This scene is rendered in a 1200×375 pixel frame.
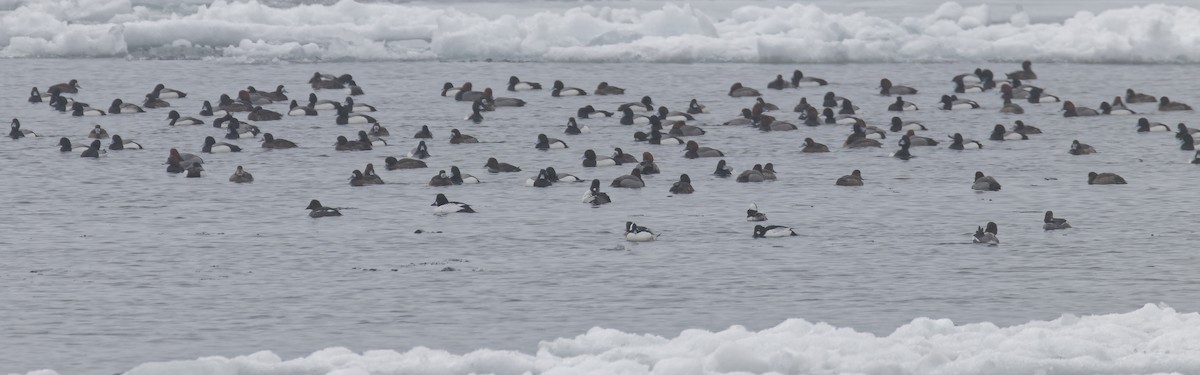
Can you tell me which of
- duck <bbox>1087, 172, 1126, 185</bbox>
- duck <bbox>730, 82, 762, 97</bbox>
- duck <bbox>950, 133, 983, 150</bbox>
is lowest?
duck <bbox>730, 82, 762, 97</bbox>

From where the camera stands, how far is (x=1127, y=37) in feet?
178

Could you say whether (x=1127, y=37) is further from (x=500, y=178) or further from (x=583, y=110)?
(x=500, y=178)

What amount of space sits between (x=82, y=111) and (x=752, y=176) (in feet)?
59.0

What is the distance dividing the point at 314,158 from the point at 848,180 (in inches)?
416

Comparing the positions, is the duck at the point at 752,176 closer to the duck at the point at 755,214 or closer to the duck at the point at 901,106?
the duck at the point at 755,214

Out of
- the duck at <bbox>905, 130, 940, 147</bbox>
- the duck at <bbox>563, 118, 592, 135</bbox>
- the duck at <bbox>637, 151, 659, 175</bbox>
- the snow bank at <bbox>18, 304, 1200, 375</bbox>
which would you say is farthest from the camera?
the duck at <bbox>563, 118, 592, 135</bbox>

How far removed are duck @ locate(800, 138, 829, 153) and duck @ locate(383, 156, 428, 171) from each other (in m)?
7.51

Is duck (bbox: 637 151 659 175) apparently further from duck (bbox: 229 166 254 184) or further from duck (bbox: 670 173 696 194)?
duck (bbox: 229 166 254 184)

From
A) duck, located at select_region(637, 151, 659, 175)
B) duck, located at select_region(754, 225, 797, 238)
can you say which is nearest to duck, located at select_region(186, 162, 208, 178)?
duck, located at select_region(637, 151, 659, 175)

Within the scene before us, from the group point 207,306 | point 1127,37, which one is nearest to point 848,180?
point 207,306

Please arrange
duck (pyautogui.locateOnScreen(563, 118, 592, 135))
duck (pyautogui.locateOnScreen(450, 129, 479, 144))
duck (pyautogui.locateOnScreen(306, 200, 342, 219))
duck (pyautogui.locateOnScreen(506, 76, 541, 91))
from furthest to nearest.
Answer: duck (pyautogui.locateOnScreen(506, 76, 541, 91)) → duck (pyautogui.locateOnScreen(563, 118, 592, 135)) → duck (pyautogui.locateOnScreen(450, 129, 479, 144)) → duck (pyautogui.locateOnScreen(306, 200, 342, 219))

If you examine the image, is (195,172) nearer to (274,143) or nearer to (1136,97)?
(274,143)

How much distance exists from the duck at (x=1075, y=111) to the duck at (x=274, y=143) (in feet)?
56.2

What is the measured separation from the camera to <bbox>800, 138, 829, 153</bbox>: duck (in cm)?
3731
